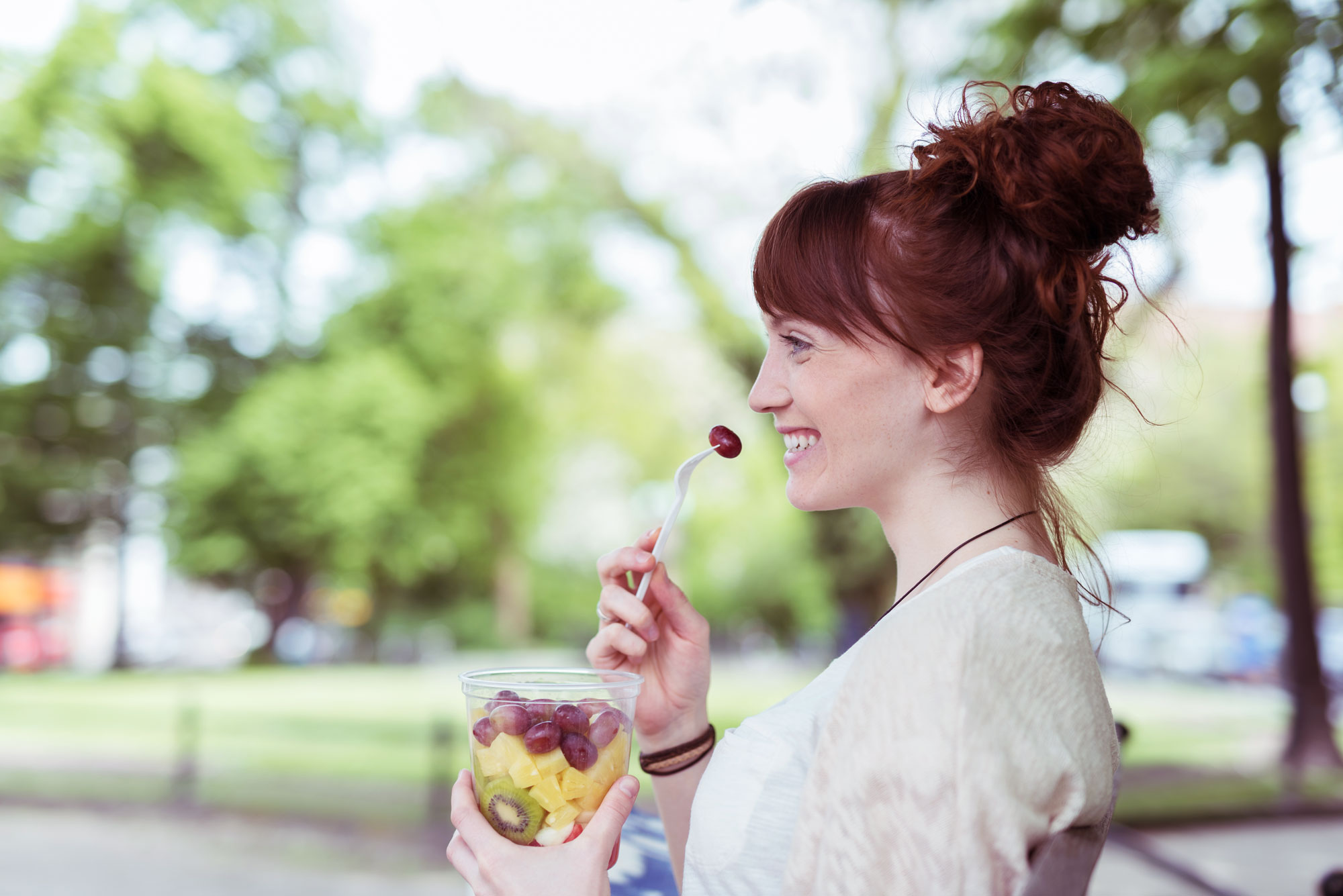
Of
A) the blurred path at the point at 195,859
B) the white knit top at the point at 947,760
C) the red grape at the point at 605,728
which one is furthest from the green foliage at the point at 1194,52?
the blurred path at the point at 195,859

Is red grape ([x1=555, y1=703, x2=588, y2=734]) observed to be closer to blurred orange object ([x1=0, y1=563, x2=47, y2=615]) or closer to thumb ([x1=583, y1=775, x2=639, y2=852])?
thumb ([x1=583, y1=775, x2=639, y2=852])

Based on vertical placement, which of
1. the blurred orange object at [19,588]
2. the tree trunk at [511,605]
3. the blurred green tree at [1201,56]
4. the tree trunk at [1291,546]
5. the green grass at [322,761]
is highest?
the blurred green tree at [1201,56]

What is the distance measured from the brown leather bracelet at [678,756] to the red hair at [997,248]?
25.6 inches

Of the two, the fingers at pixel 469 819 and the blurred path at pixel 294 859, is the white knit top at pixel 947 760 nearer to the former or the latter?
the fingers at pixel 469 819

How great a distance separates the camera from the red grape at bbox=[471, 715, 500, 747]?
4.17 ft

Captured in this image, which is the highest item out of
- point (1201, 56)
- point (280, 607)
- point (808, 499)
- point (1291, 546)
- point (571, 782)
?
point (1201, 56)

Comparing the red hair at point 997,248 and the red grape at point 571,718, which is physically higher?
the red hair at point 997,248

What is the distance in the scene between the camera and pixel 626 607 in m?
1.53

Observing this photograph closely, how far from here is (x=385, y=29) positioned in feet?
50.5

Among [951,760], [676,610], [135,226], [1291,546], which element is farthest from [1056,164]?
[135,226]

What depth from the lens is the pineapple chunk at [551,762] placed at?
1253 mm

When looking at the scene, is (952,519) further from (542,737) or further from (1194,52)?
(1194,52)

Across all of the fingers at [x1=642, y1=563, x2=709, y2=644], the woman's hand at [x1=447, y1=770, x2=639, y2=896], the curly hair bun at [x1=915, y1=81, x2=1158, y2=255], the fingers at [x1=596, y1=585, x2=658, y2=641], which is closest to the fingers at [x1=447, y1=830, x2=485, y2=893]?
the woman's hand at [x1=447, y1=770, x2=639, y2=896]

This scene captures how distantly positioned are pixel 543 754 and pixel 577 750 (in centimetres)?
4
